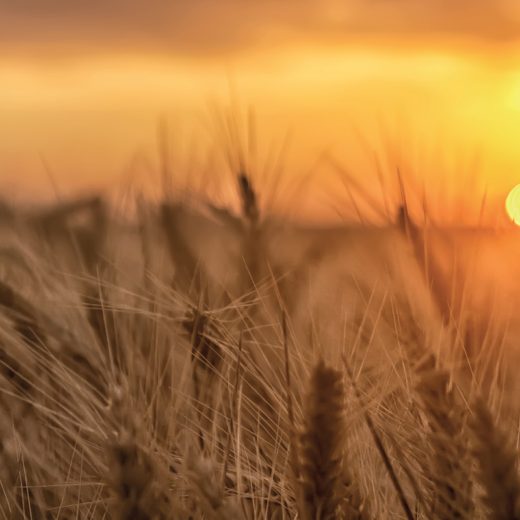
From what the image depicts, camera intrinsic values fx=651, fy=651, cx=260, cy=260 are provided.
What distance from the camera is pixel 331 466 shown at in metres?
0.48

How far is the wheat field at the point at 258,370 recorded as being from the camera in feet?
1.65

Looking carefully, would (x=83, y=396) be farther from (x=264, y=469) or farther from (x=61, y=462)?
(x=264, y=469)

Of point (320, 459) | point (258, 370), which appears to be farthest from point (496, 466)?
point (258, 370)

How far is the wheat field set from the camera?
0.50 metres

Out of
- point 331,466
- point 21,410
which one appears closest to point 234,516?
point 331,466

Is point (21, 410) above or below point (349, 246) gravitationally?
below

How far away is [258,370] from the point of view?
69 cm

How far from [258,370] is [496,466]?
0.29 m

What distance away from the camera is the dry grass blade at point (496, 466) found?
1.46 feet

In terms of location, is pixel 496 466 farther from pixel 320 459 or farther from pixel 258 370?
pixel 258 370

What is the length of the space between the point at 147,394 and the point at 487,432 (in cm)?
33

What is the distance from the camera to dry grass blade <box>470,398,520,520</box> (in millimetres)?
445

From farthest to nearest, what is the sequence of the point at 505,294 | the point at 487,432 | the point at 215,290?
the point at 215,290 < the point at 505,294 < the point at 487,432

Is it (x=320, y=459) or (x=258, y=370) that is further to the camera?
(x=258, y=370)
